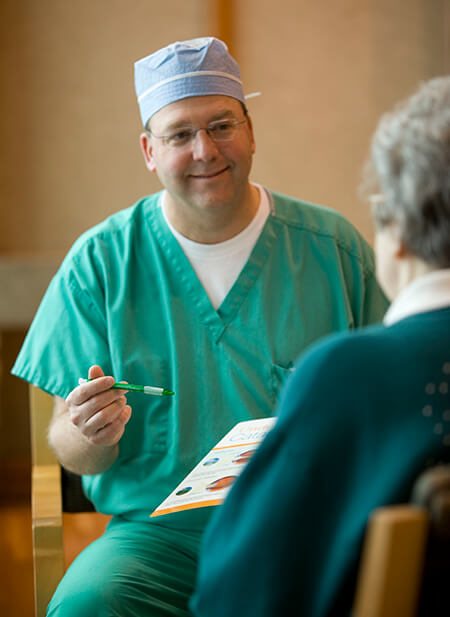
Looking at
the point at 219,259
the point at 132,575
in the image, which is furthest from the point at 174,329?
the point at 132,575

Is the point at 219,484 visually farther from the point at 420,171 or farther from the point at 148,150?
the point at 148,150

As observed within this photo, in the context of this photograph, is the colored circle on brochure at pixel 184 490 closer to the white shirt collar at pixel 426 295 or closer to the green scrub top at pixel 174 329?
the green scrub top at pixel 174 329

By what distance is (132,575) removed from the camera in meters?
1.51

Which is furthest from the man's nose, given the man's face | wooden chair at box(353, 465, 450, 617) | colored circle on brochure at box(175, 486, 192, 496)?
wooden chair at box(353, 465, 450, 617)

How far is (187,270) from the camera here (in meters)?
1.85

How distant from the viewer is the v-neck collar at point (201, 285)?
181 cm

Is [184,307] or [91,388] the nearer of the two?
[91,388]

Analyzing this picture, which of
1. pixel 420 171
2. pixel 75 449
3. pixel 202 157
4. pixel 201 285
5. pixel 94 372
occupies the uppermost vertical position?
pixel 202 157

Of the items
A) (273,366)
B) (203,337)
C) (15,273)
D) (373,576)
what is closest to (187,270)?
(203,337)

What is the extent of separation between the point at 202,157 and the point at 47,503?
93 cm

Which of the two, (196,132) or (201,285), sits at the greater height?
(196,132)

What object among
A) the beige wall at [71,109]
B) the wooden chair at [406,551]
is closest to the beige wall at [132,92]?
the beige wall at [71,109]

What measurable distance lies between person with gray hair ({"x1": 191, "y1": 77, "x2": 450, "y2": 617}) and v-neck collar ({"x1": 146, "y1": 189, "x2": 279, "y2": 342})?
0.91 m

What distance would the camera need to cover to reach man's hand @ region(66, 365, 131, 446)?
147 cm
